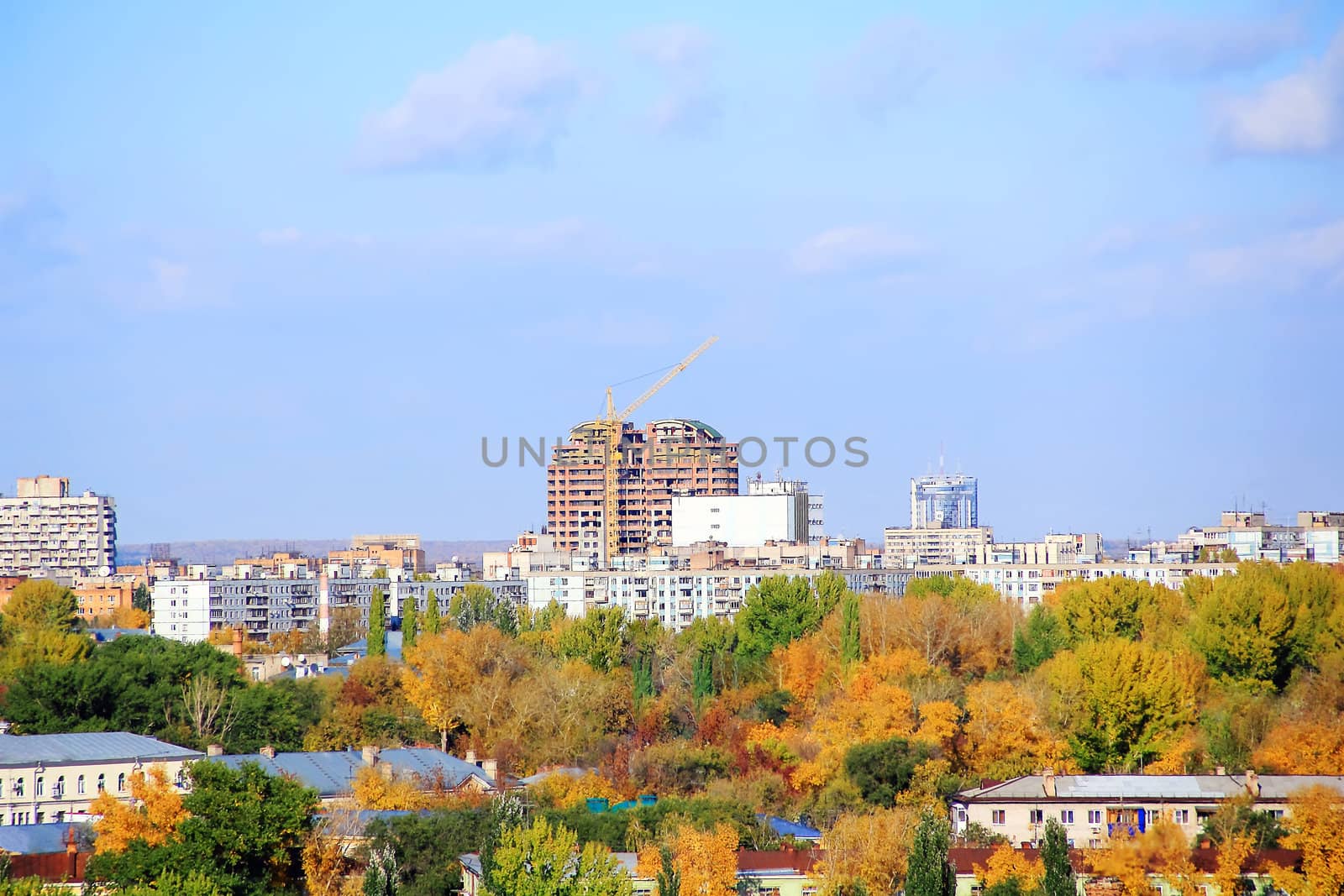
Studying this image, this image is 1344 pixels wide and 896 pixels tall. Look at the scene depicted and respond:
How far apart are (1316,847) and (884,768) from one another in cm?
1131

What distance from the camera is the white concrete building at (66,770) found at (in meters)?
45.0

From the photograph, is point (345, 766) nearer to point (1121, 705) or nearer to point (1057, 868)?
point (1121, 705)

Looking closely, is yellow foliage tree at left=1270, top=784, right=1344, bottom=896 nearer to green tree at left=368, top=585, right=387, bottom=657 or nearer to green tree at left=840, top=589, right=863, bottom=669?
green tree at left=840, top=589, right=863, bottom=669

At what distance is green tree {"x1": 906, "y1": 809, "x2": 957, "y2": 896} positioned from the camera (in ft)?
106

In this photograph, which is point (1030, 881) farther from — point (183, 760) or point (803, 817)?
point (183, 760)

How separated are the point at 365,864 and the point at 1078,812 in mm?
13406

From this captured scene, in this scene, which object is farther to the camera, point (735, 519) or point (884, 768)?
point (735, 519)

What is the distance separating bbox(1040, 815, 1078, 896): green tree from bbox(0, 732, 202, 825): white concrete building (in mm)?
20494

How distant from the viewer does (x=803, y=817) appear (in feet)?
142

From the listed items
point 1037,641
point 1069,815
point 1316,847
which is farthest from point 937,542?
point 1316,847

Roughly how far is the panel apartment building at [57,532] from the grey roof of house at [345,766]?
4176 inches

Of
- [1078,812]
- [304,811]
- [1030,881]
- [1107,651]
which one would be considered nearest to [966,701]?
[1107,651]

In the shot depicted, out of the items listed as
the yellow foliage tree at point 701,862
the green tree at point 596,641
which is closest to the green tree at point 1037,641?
the green tree at point 596,641

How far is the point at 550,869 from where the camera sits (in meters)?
33.2
